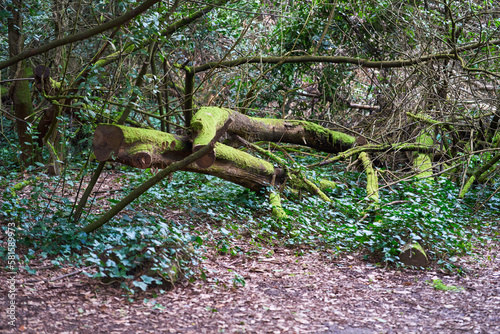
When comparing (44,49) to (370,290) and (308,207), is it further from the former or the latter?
(308,207)

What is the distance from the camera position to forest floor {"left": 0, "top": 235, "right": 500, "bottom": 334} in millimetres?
2877

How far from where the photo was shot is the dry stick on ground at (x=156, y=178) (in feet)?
10.8

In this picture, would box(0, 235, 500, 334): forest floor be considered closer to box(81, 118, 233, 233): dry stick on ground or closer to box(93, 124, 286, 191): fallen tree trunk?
box(81, 118, 233, 233): dry stick on ground

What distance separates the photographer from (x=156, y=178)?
350cm

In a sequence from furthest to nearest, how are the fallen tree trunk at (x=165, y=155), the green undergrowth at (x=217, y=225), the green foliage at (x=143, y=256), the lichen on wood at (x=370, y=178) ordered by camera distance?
the lichen on wood at (x=370, y=178)
the fallen tree trunk at (x=165, y=155)
the green undergrowth at (x=217, y=225)
the green foliage at (x=143, y=256)

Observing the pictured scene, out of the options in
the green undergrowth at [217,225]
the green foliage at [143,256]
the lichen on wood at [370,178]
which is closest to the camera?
the green foliage at [143,256]

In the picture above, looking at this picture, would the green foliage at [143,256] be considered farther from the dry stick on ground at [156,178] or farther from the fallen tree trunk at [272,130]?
the fallen tree trunk at [272,130]

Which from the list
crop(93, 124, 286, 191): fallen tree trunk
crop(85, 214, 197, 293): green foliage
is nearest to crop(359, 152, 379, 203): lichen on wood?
crop(93, 124, 286, 191): fallen tree trunk

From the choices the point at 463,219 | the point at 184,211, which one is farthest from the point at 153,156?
the point at 463,219

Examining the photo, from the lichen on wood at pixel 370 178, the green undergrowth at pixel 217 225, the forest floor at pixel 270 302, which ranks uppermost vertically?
the lichen on wood at pixel 370 178

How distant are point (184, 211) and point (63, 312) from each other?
8.71 feet

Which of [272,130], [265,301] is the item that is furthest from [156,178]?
[272,130]

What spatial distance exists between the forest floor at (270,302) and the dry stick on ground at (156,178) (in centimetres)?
49

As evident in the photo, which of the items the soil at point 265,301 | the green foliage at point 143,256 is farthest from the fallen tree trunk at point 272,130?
the soil at point 265,301
